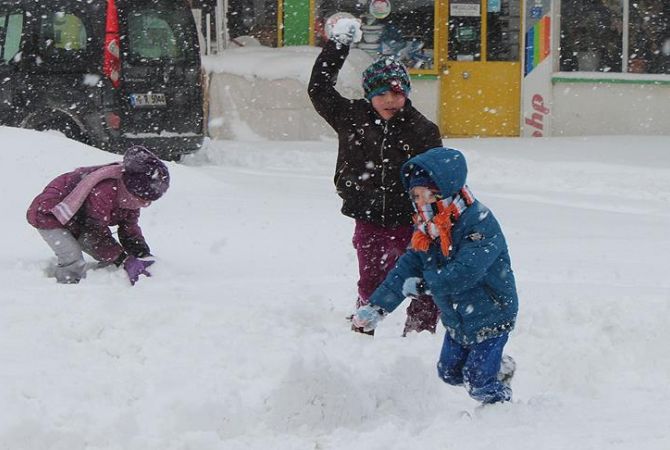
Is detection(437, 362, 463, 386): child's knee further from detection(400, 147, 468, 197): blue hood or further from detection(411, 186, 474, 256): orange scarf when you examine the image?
detection(400, 147, 468, 197): blue hood

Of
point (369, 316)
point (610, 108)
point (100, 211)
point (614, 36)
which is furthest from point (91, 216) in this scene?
point (614, 36)

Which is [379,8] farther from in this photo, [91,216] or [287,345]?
[287,345]

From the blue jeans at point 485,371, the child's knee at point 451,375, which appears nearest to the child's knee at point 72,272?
the child's knee at point 451,375

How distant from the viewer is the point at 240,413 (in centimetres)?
427

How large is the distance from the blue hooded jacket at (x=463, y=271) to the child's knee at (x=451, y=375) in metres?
0.14

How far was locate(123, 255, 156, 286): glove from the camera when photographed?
6.48 m

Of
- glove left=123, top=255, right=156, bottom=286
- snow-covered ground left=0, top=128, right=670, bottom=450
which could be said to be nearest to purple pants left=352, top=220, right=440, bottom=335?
snow-covered ground left=0, top=128, right=670, bottom=450

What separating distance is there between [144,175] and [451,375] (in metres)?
2.33

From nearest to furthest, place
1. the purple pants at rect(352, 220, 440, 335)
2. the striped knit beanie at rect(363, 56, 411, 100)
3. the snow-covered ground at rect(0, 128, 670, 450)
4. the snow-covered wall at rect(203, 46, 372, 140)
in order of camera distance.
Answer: the snow-covered ground at rect(0, 128, 670, 450)
the striped knit beanie at rect(363, 56, 411, 100)
the purple pants at rect(352, 220, 440, 335)
the snow-covered wall at rect(203, 46, 372, 140)

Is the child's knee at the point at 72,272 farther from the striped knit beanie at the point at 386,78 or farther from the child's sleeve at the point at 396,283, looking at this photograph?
the child's sleeve at the point at 396,283

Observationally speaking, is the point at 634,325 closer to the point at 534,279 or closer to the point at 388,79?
the point at 534,279

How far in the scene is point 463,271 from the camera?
14.3ft

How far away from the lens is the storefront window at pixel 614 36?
16.3 meters

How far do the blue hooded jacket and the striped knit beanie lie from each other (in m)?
0.97
